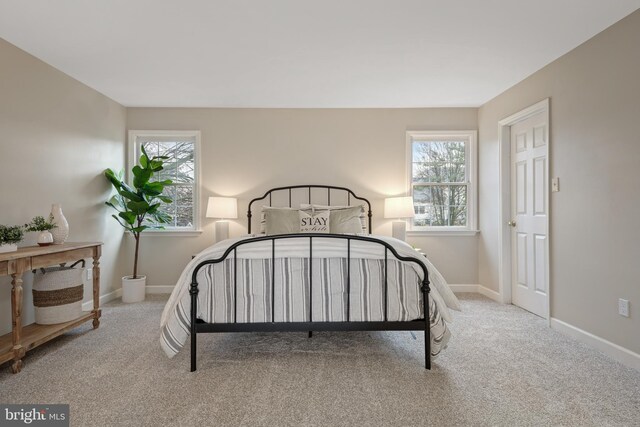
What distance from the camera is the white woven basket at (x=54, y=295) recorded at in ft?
9.18

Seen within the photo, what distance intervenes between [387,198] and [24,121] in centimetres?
375

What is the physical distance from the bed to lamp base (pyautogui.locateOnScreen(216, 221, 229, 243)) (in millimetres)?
1981

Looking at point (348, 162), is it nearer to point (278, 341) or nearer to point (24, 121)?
point (278, 341)

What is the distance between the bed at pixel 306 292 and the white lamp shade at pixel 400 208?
2006mm

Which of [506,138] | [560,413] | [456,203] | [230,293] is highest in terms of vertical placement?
[506,138]

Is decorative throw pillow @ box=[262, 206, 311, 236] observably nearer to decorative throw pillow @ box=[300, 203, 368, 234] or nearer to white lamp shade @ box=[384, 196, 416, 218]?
decorative throw pillow @ box=[300, 203, 368, 234]

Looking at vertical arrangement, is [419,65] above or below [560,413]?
above

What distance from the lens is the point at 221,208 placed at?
4.31m

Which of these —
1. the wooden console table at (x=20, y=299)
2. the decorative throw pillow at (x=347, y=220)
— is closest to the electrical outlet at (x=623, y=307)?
the decorative throw pillow at (x=347, y=220)

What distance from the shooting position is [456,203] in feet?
15.5

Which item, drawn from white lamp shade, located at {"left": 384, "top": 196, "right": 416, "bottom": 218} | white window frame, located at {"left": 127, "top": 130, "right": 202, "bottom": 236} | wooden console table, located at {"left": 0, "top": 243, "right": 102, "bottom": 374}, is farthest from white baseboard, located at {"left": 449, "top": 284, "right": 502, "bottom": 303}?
wooden console table, located at {"left": 0, "top": 243, "right": 102, "bottom": 374}

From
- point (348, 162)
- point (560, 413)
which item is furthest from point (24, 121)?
point (560, 413)

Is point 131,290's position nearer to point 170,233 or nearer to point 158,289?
point 158,289

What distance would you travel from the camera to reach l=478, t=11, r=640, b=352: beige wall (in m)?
2.45
